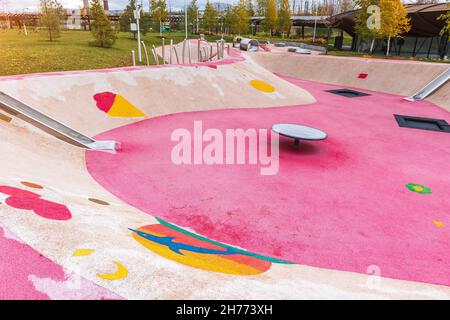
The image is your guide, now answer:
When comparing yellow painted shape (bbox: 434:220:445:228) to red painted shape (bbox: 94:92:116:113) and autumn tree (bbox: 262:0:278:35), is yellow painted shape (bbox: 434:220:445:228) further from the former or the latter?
autumn tree (bbox: 262:0:278:35)

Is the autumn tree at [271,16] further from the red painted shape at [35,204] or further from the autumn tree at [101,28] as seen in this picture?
the red painted shape at [35,204]

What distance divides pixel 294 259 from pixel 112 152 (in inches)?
347

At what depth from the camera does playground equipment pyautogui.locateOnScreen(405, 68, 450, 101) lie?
972 inches

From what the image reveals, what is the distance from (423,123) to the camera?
18594 millimetres

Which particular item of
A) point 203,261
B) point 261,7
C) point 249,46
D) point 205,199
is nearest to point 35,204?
point 203,261

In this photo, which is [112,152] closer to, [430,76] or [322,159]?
[322,159]

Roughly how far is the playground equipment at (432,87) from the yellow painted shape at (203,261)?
26000mm

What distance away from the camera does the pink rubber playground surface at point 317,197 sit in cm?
715

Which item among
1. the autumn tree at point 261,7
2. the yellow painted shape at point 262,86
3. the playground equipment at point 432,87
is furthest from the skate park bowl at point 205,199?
the autumn tree at point 261,7

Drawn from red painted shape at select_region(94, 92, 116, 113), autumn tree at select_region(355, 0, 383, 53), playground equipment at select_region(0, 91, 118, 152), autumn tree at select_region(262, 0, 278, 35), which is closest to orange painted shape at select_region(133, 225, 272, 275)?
playground equipment at select_region(0, 91, 118, 152)

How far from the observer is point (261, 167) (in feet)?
37.8
